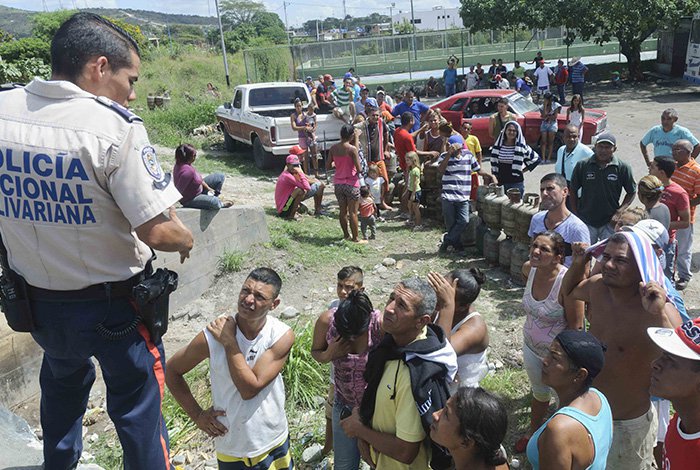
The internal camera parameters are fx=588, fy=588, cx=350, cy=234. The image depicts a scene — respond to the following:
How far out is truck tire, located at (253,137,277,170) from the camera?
13.3 m

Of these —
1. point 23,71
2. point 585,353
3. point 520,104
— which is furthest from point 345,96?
point 585,353

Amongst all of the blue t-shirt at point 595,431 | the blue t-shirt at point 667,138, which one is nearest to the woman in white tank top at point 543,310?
the blue t-shirt at point 595,431

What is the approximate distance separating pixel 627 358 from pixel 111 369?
259 centimetres

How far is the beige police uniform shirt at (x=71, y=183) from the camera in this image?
2.26 m

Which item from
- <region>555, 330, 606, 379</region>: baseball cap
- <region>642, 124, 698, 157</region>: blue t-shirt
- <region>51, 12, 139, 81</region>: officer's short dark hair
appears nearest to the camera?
<region>51, 12, 139, 81</region>: officer's short dark hair

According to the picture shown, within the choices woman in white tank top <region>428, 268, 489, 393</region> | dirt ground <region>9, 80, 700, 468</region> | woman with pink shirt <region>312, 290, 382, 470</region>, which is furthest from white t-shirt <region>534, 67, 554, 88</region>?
woman with pink shirt <region>312, 290, 382, 470</region>

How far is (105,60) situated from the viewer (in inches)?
94.6

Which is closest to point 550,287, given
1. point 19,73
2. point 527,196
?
point 527,196

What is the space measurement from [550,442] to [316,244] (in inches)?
250

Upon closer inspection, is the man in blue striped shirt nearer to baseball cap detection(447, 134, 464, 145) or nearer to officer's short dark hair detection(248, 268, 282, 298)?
baseball cap detection(447, 134, 464, 145)

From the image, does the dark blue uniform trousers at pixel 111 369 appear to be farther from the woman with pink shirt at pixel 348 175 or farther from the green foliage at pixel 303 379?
the woman with pink shirt at pixel 348 175

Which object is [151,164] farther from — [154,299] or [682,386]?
[682,386]

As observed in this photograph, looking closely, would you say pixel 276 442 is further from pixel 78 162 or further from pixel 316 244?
pixel 316 244

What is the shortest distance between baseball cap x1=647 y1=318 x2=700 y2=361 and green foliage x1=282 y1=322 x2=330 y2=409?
3011 mm
